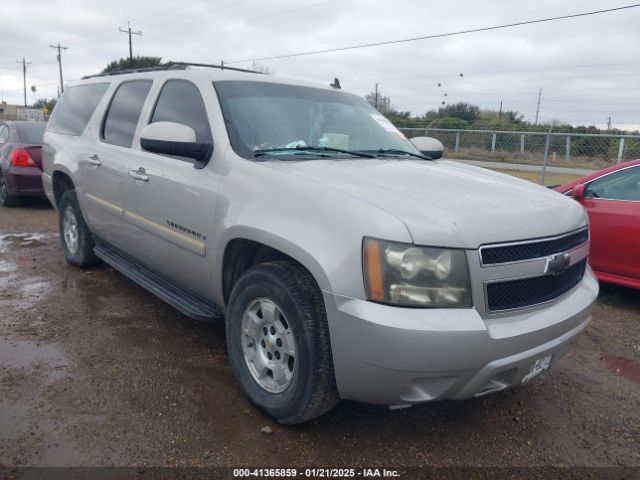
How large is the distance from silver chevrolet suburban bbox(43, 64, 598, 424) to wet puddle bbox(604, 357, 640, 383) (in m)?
1.02

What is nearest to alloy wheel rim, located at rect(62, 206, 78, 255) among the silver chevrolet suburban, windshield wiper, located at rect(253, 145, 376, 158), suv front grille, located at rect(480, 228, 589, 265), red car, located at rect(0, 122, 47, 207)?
the silver chevrolet suburban

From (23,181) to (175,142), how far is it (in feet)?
22.0

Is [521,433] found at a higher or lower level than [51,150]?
lower

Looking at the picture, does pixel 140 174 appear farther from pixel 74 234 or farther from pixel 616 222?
pixel 616 222

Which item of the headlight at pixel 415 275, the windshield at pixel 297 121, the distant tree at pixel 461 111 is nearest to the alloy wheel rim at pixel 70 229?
the windshield at pixel 297 121

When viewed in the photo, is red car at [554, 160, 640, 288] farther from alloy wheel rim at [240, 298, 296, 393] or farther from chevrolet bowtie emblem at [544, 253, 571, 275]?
alloy wheel rim at [240, 298, 296, 393]

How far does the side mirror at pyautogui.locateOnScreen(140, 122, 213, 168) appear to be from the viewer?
315 centimetres

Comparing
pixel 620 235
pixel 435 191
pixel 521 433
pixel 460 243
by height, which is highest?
pixel 435 191

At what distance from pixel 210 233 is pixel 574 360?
109 inches

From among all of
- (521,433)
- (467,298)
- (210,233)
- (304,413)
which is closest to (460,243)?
(467,298)

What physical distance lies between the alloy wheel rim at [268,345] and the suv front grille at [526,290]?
0.97 meters

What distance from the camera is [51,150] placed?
554 cm

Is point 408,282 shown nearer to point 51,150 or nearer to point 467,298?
point 467,298

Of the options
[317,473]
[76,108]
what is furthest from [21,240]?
[317,473]
